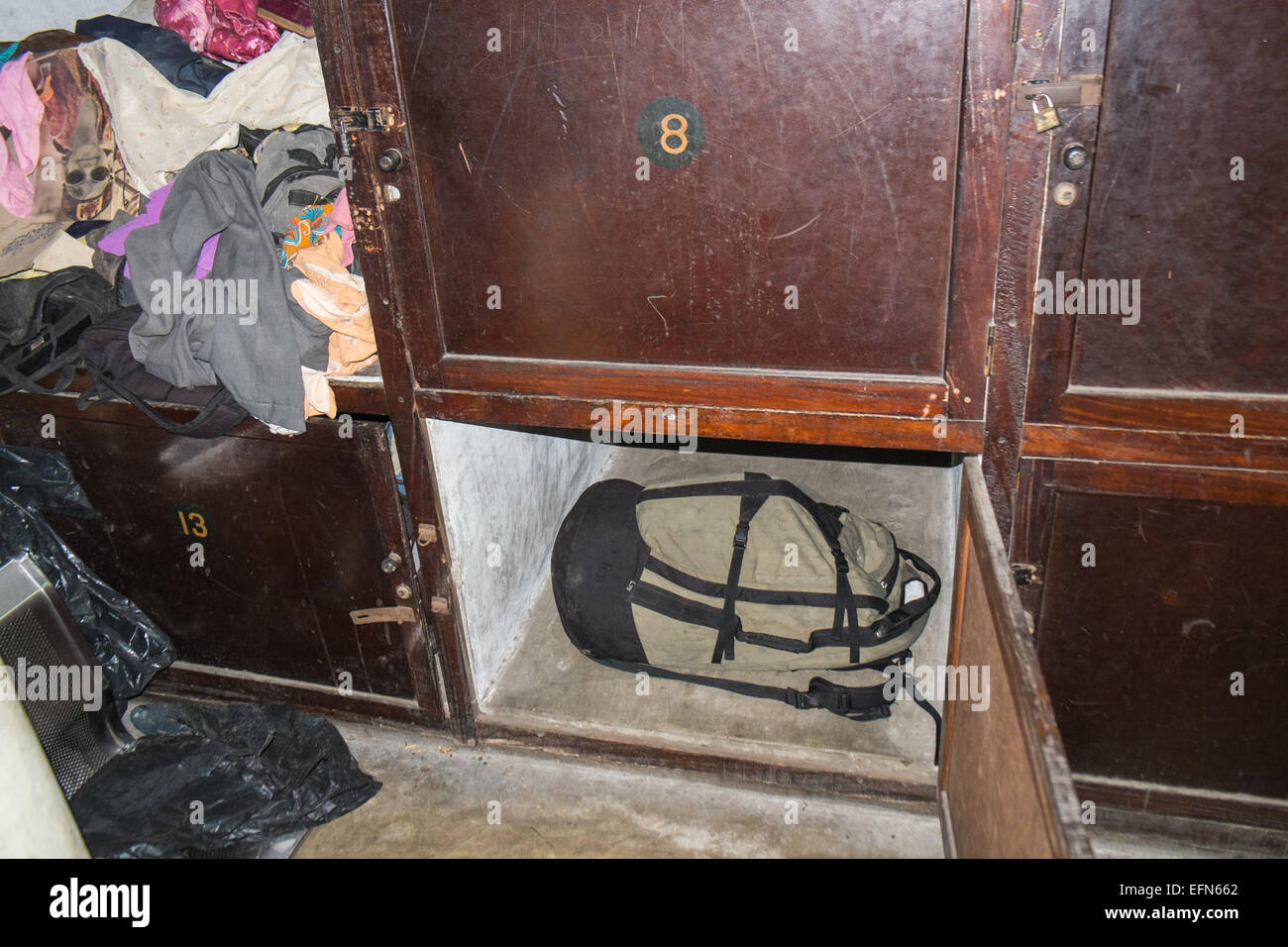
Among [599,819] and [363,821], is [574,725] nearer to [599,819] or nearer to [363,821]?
[599,819]

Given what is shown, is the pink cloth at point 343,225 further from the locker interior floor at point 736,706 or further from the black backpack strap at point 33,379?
the locker interior floor at point 736,706

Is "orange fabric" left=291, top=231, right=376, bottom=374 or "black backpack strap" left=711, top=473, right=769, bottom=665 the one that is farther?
"black backpack strap" left=711, top=473, right=769, bottom=665

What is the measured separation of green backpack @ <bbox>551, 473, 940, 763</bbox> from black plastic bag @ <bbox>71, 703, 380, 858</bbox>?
73cm

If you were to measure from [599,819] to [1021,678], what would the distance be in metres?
1.22

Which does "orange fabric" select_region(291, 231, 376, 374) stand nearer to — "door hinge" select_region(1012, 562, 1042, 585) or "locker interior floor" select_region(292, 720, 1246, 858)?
"locker interior floor" select_region(292, 720, 1246, 858)

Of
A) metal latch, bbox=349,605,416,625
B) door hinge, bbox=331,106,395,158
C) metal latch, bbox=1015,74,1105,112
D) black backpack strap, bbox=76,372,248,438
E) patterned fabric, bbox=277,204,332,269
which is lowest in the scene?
metal latch, bbox=349,605,416,625

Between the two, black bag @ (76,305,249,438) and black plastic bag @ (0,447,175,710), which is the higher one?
black bag @ (76,305,249,438)

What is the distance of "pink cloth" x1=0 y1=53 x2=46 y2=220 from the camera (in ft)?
7.13

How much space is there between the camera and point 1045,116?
134cm

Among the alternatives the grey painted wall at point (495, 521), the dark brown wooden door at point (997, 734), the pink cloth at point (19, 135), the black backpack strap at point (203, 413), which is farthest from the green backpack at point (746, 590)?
the pink cloth at point (19, 135)

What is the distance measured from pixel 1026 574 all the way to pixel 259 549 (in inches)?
70.5

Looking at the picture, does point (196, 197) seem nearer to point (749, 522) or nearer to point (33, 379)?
point (33, 379)

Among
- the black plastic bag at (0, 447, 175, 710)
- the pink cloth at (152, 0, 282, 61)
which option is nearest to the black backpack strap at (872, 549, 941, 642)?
the black plastic bag at (0, 447, 175, 710)

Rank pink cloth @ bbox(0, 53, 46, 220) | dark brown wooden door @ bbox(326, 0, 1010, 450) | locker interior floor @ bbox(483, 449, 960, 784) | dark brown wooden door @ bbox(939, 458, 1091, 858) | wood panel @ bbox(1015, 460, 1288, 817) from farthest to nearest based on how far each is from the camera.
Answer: pink cloth @ bbox(0, 53, 46, 220)
locker interior floor @ bbox(483, 449, 960, 784)
wood panel @ bbox(1015, 460, 1288, 817)
dark brown wooden door @ bbox(326, 0, 1010, 450)
dark brown wooden door @ bbox(939, 458, 1091, 858)
